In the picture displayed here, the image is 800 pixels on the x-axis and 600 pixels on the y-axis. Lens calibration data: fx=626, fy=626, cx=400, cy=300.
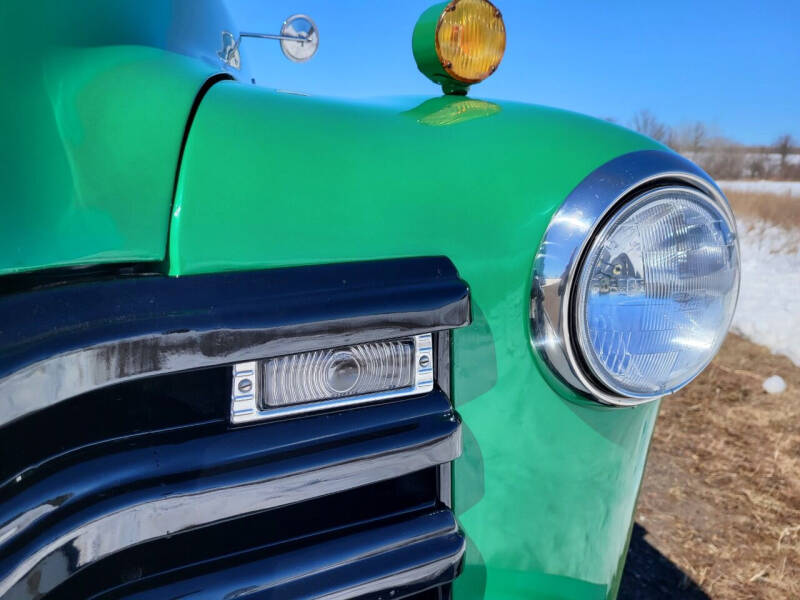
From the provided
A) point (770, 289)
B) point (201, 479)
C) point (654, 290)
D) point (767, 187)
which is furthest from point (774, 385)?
point (767, 187)

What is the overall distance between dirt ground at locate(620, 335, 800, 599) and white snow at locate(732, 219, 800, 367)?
2.95 feet

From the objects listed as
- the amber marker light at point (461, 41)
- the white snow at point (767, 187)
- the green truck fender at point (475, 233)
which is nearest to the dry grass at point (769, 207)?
the white snow at point (767, 187)

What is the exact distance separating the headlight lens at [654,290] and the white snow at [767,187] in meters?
8.01

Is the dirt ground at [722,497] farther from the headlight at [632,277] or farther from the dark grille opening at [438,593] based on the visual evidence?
the headlight at [632,277]

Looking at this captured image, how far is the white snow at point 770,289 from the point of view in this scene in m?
4.83

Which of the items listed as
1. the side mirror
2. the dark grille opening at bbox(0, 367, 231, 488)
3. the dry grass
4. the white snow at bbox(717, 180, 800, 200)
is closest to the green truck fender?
the dark grille opening at bbox(0, 367, 231, 488)

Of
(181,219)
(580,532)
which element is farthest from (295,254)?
(580,532)

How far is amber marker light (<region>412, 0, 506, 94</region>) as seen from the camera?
1.10 meters

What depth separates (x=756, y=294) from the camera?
19.1ft

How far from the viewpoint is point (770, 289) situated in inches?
233

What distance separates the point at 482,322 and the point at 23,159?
0.62 metres

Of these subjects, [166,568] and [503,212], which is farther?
[503,212]

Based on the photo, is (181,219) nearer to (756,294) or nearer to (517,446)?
(517,446)

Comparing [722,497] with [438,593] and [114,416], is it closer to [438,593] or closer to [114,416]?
[438,593]
